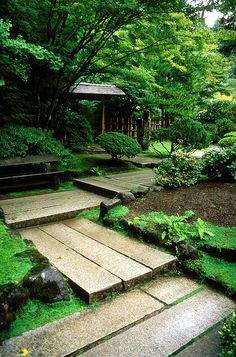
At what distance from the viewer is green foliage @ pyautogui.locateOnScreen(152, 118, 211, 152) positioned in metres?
9.85

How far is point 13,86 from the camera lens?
8.24 meters

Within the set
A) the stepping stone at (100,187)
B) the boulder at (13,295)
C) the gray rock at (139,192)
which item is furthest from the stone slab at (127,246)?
the boulder at (13,295)

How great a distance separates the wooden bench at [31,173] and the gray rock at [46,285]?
4.13m

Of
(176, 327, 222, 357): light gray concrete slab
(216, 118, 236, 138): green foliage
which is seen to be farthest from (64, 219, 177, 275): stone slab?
(216, 118, 236, 138): green foliage

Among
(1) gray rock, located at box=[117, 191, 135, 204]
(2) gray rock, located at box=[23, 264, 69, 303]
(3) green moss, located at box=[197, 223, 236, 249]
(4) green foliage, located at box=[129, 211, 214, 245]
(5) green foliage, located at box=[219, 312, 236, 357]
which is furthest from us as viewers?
(1) gray rock, located at box=[117, 191, 135, 204]

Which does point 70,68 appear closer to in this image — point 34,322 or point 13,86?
point 13,86

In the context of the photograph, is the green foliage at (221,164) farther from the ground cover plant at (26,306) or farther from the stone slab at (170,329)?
the ground cover plant at (26,306)

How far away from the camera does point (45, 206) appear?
239 inches

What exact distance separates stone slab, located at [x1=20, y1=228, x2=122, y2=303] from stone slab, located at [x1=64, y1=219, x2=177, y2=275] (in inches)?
22.7

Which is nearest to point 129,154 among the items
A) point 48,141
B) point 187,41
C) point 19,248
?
point 48,141

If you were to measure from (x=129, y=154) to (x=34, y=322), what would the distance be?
23.7 feet

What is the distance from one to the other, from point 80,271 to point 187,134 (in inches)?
287

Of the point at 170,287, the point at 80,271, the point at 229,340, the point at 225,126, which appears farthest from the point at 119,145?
the point at 225,126

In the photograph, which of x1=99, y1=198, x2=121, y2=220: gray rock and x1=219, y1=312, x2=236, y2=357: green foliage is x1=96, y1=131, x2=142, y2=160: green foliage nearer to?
x1=99, y1=198, x2=121, y2=220: gray rock
